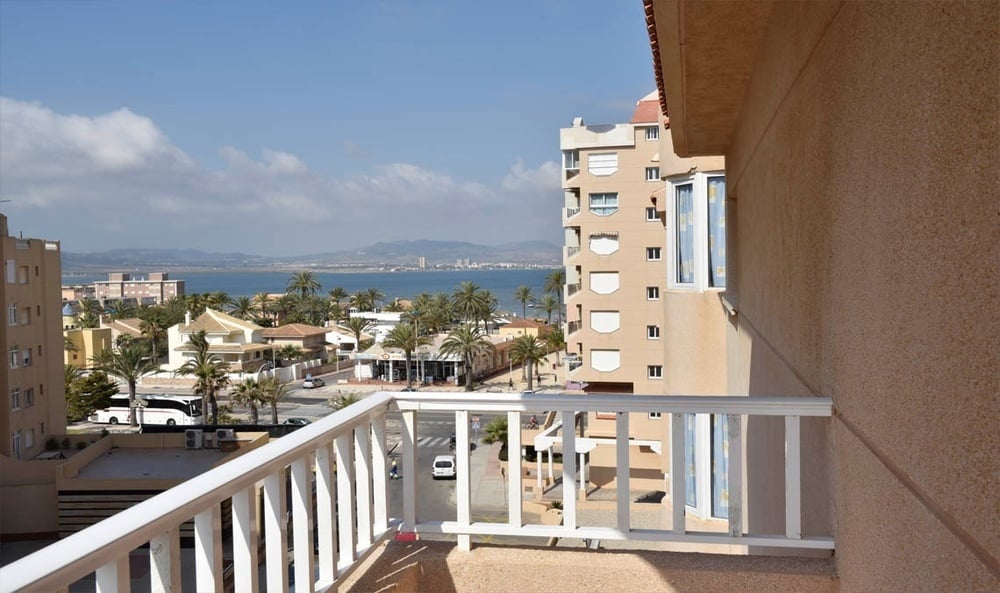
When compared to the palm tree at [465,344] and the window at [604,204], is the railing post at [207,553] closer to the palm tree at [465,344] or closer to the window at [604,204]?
the window at [604,204]

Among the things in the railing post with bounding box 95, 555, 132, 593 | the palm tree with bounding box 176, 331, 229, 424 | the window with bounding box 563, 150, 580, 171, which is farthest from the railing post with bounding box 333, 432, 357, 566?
the palm tree with bounding box 176, 331, 229, 424

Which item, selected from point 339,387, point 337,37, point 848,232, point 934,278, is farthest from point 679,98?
point 337,37

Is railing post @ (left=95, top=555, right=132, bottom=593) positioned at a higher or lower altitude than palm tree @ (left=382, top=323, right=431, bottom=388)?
higher

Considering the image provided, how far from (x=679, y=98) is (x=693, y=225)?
3640 millimetres

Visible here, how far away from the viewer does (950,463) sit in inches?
50.9

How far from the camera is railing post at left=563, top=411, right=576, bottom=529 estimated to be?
2.74 meters

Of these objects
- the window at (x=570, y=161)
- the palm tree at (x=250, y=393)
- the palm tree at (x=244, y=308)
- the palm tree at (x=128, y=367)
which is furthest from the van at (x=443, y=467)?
the palm tree at (x=244, y=308)

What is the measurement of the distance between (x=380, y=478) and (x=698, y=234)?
588cm

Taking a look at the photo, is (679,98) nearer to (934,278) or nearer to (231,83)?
(934,278)

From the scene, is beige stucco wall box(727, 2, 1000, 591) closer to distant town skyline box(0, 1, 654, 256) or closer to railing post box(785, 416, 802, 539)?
railing post box(785, 416, 802, 539)

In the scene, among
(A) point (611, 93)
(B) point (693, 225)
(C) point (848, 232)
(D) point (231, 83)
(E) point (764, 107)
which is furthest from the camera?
(D) point (231, 83)

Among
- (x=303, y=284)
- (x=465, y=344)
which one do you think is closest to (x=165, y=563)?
(x=465, y=344)

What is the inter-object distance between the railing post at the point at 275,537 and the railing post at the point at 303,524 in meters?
0.16

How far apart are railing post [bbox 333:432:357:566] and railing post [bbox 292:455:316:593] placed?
320 millimetres
